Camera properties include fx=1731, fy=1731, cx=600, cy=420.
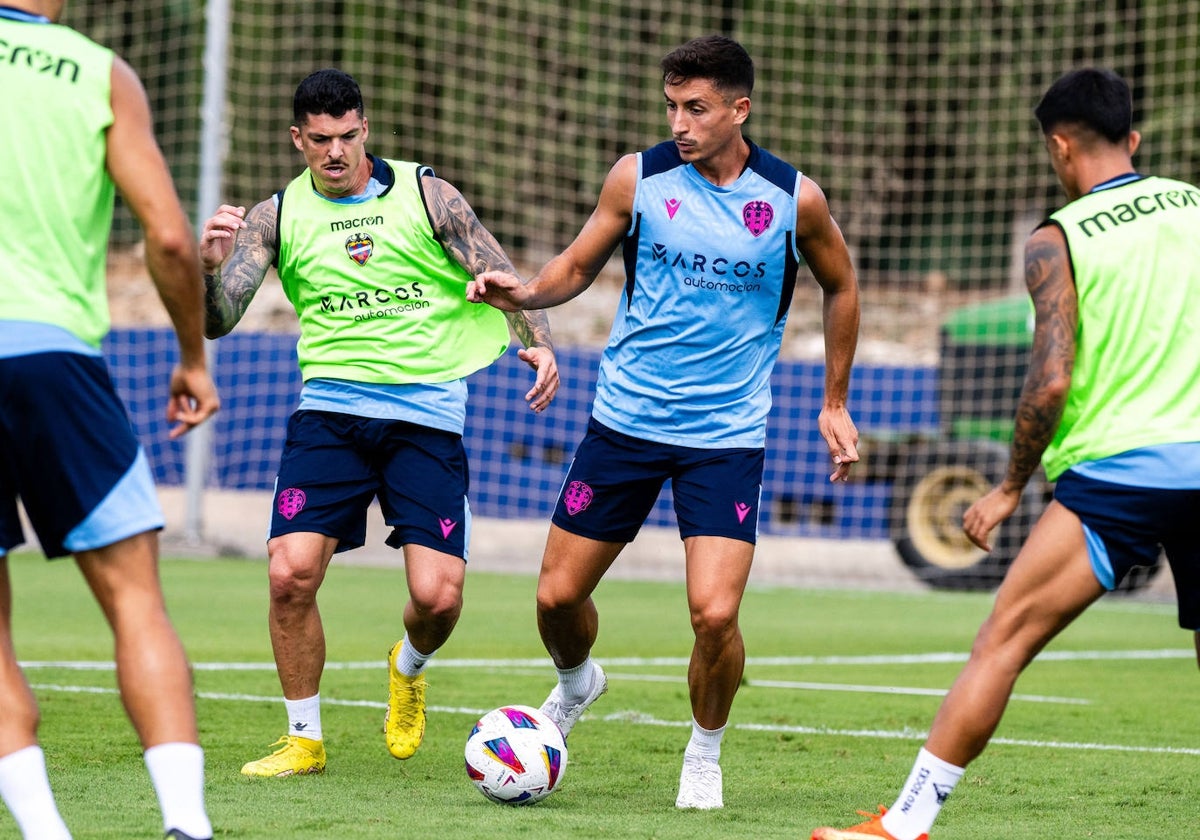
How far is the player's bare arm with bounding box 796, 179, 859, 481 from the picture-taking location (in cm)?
575

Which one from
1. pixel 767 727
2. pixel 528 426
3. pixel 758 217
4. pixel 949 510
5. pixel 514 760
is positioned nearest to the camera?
pixel 514 760

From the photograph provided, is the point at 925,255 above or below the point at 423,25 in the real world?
below

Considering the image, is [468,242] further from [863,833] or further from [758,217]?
[863,833]

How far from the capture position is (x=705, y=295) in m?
5.77

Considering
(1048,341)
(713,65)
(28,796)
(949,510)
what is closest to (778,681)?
(713,65)

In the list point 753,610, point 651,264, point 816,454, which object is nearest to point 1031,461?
point 651,264

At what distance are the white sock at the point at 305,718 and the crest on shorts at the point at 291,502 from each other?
643mm

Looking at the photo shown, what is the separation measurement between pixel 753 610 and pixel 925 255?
1057 cm

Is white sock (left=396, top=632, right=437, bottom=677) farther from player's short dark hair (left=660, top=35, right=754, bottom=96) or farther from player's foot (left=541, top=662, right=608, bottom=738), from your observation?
player's short dark hair (left=660, top=35, right=754, bottom=96)

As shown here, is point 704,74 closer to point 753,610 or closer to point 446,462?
point 446,462

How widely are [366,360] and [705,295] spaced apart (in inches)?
52.0

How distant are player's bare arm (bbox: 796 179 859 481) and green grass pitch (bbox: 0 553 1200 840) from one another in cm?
120

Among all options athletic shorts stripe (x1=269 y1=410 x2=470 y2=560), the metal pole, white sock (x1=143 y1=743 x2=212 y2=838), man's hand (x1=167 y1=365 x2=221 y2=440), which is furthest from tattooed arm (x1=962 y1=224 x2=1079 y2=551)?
the metal pole

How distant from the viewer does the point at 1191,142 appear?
22.8 meters
